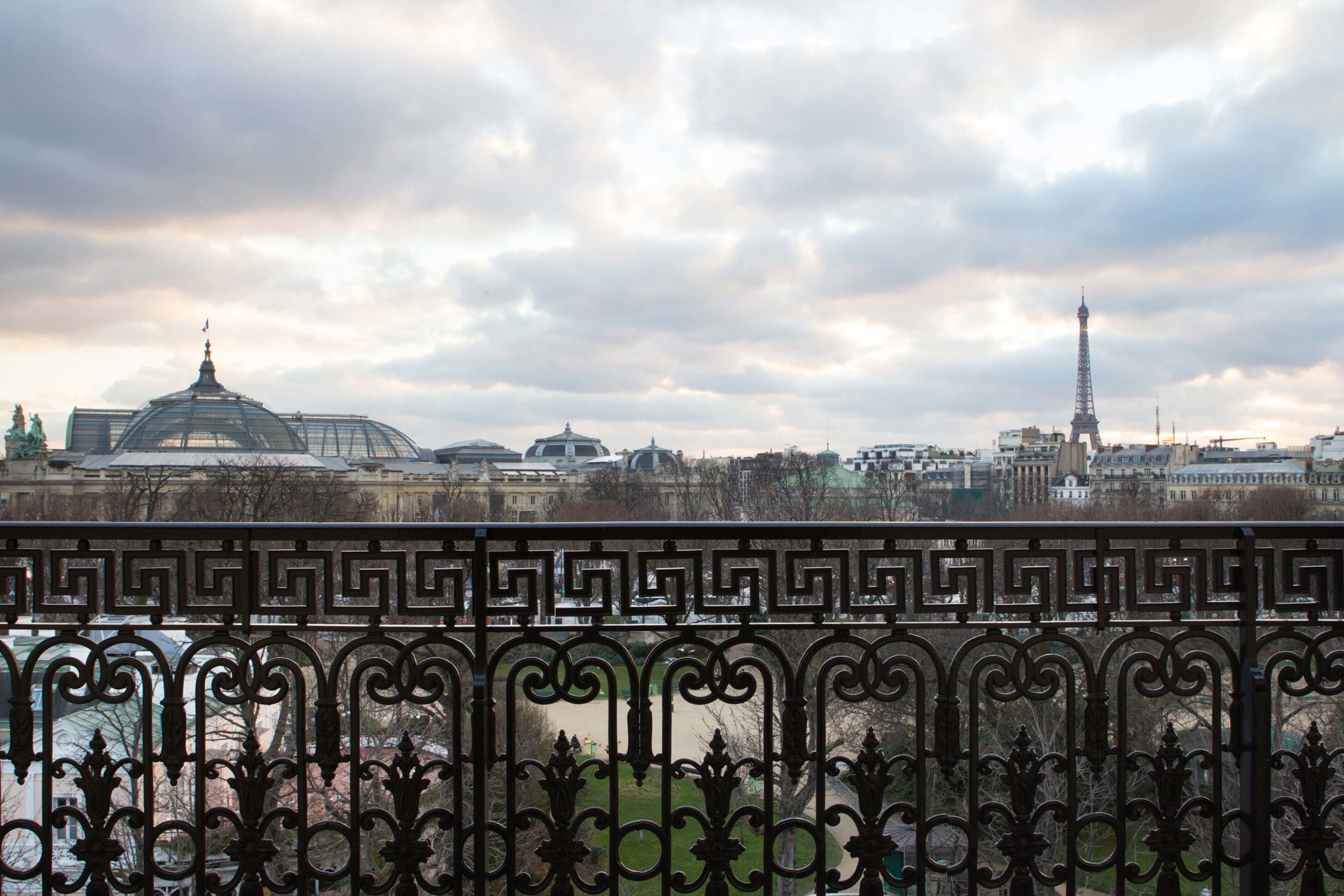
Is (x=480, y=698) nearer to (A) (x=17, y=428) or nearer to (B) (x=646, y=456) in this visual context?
(A) (x=17, y=428)

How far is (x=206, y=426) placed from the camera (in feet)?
150

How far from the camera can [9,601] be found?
2006mm

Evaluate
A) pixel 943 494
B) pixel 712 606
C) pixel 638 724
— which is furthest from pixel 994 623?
pixel 943 494

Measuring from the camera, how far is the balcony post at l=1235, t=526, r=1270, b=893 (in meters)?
2.00

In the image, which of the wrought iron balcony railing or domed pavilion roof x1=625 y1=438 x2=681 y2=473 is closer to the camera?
the wrought iron balcony railing

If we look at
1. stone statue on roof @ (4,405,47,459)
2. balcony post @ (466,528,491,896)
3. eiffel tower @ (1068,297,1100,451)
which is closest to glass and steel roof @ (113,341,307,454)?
stone statue on roof @ (4,405,47,459)

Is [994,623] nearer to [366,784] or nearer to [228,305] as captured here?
[366,784]

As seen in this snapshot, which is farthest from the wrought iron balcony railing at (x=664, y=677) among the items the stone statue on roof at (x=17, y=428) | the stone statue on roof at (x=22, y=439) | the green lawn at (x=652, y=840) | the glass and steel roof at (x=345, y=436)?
the glass and steel roof at (x=345, y=436)

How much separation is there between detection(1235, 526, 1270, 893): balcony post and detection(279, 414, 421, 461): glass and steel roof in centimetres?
5852

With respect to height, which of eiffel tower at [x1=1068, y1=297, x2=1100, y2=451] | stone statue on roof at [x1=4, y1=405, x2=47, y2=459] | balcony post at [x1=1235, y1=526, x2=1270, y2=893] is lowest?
balcony post at [x1=1235, y1=526, x2=1270, y2=893]

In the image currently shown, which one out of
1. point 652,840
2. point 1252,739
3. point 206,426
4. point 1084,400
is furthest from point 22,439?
point 1084,400

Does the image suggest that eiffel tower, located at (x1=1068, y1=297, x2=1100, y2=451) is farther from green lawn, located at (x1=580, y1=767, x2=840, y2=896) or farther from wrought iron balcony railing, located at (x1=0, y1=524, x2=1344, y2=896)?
wrought iron balcony railing, located at (x1=0, y1=524, x2=1344, y2=896)

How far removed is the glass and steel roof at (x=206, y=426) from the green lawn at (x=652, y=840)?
4144 centimetres

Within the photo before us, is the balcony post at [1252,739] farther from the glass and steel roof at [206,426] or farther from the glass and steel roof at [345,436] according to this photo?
the glass and steel roof at [345,436]
